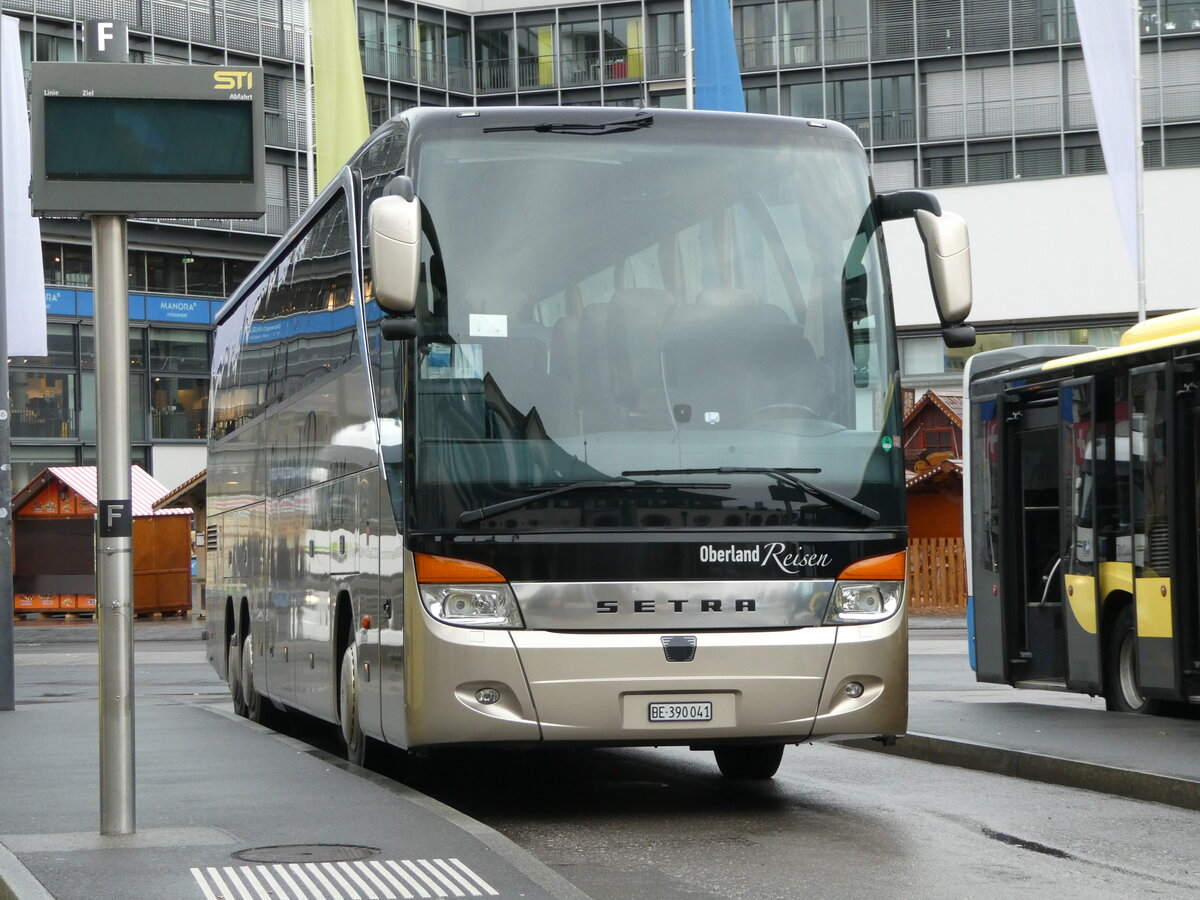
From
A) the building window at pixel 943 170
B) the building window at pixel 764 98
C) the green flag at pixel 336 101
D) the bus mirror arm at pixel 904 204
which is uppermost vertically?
the building window at pixel 764 98

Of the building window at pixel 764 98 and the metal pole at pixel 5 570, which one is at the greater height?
the building window at pixel 764 98

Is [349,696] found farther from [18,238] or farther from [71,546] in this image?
[71,546]

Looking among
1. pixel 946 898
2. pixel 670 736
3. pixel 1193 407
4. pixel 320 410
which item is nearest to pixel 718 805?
pixel 670 736

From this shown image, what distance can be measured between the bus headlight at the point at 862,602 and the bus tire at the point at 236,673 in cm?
863

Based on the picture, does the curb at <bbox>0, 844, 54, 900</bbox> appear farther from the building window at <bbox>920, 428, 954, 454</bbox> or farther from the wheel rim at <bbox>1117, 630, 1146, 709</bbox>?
the building window at <bbox>920, 428, 954, 454</bbox>

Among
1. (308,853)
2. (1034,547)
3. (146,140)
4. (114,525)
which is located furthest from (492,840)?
(1034,547)

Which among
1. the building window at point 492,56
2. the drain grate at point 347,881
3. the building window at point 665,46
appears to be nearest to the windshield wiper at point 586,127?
the drain grate at point 347,881

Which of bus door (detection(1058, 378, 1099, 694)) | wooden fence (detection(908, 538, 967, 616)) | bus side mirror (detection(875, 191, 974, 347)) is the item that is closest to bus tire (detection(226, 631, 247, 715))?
bus door (detection(1058, 378, 1099, 694))

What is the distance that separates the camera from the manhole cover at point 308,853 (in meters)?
7.48

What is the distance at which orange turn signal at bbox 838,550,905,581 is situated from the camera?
368 inches

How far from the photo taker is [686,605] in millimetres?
9164

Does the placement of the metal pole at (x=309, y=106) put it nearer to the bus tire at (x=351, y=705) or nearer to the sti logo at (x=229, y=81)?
the bus tire at (x=351, y=705)

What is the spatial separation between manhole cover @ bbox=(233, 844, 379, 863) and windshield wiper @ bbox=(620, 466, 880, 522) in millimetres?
2405

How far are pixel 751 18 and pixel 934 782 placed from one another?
5349 centimetres
